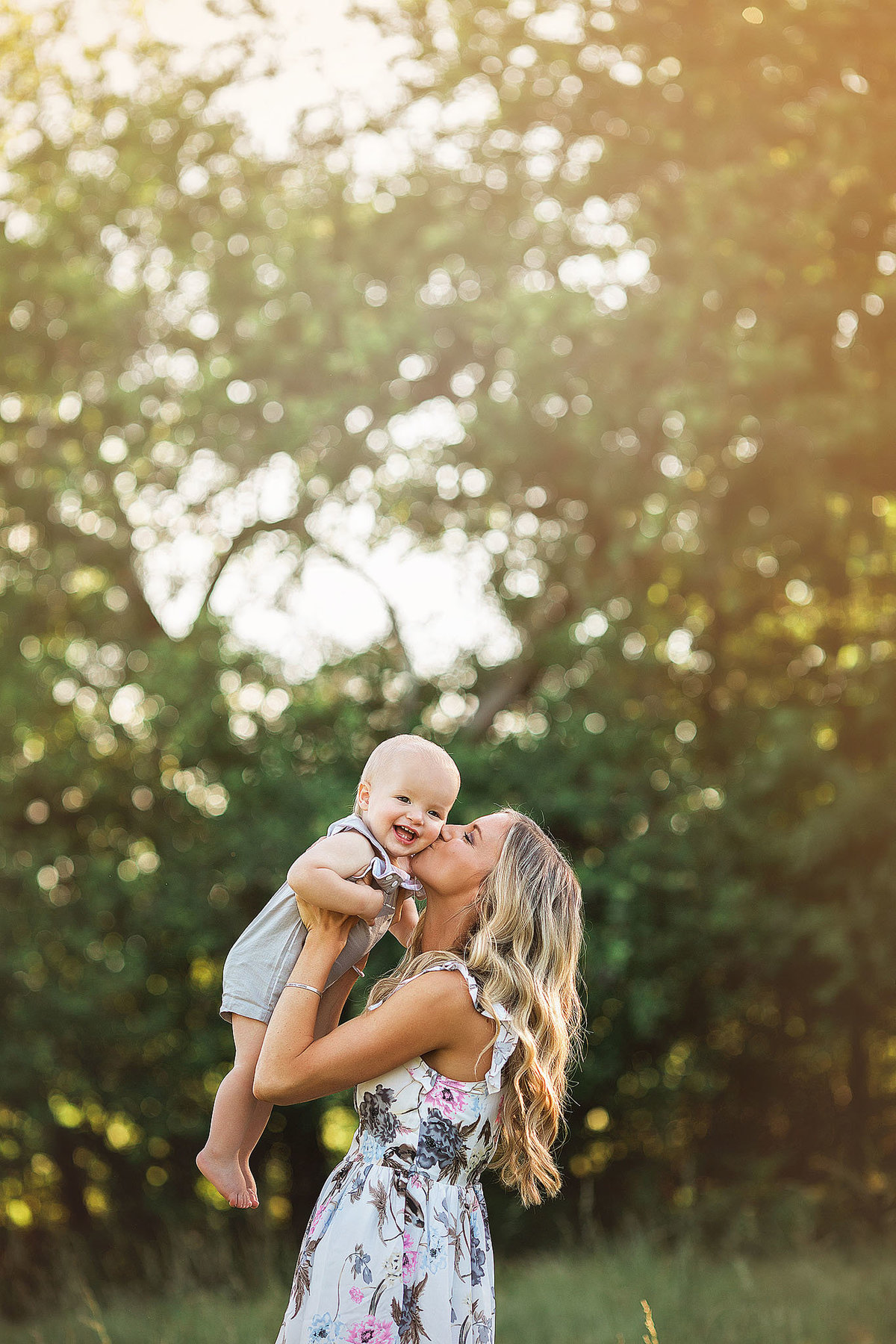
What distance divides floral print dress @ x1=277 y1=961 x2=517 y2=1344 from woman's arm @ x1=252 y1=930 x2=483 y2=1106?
52 millimetres

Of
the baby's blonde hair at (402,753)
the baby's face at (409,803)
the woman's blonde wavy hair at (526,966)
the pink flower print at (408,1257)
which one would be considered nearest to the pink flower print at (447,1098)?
the woman's blonde wavy hair at (526,966)

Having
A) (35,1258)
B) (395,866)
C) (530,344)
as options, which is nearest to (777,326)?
(530,344)

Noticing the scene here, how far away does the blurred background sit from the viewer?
8.52 meters

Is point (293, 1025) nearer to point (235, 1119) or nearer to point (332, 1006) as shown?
point (332, 1006)

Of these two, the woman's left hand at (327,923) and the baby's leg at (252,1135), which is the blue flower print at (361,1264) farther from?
the woman's left hand at (327,923)

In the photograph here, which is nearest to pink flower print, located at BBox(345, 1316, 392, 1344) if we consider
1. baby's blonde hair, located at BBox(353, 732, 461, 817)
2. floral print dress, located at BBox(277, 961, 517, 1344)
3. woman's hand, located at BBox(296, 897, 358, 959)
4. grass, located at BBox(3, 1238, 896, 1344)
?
floral print dress, located at BBox(277, 961, 517, 1344)

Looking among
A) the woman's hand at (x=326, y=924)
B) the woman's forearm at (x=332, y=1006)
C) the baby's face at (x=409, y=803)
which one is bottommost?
the woman's forearm at (x=332, y=1006)

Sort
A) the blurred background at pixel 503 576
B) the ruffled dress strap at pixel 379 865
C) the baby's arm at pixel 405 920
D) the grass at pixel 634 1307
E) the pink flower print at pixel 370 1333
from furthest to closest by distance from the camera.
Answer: the blurred background at pixel 503 576
the grass at pixel 634 1307
the baby's arm at pixel 405 920
the ruffled dress strap at pixel 379 865
the pink flower print at pixel 370 1333

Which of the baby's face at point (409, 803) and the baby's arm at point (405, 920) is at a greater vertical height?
the baby's face at point (409, 803)

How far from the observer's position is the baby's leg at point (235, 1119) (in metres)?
2.61

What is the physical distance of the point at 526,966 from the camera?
2500 mm

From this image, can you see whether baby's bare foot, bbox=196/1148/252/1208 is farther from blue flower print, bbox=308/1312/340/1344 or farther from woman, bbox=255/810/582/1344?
blue flower print, bbox=308/1312/340/1344

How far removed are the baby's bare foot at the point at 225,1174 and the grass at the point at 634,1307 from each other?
3.42 meters

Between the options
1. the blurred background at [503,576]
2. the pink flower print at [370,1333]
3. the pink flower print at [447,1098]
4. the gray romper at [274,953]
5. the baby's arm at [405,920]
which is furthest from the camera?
the blurred background at [503,576]
